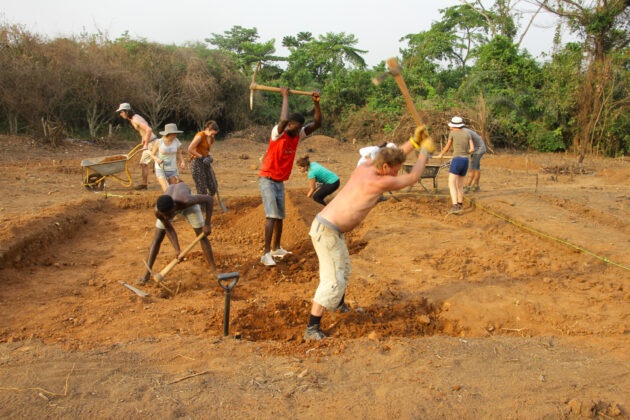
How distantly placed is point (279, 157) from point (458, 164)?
3757mm

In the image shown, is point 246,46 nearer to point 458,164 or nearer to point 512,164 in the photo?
point 512,164

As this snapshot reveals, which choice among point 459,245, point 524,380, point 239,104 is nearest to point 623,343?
point 524,380

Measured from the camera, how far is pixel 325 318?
432cm

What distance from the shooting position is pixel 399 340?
148 inches

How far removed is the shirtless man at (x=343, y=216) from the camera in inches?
144

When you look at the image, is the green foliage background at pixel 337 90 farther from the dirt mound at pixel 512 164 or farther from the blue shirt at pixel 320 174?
the blue shirt at pixel 320 174

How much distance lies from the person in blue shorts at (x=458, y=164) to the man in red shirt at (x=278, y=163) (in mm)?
3212

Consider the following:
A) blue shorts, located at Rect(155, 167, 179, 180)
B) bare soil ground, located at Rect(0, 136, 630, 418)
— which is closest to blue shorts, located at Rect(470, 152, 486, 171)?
bare soil ground, located at Rect(0, 136, 630, 418)

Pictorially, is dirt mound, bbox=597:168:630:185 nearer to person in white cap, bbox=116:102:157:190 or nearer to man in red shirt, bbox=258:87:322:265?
man in red shirt, bbox=258:87:322:265

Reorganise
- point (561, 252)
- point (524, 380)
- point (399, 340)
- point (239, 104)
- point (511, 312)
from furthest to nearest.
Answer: point (239, 104)
point (561, 252)
point (511, 312)
point (399, 340)
point (524, 380)

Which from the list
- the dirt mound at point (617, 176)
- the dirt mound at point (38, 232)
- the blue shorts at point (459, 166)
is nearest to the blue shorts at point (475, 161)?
the blue shorts at point (459, 166)

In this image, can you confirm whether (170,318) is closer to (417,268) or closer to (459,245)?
(417,268)

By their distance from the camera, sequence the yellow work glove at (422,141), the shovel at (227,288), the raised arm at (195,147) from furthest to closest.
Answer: the raised arm at (195,147) → the yellow work glove at (422,141) → the shovel at (227,288)

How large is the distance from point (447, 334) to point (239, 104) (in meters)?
17.0
